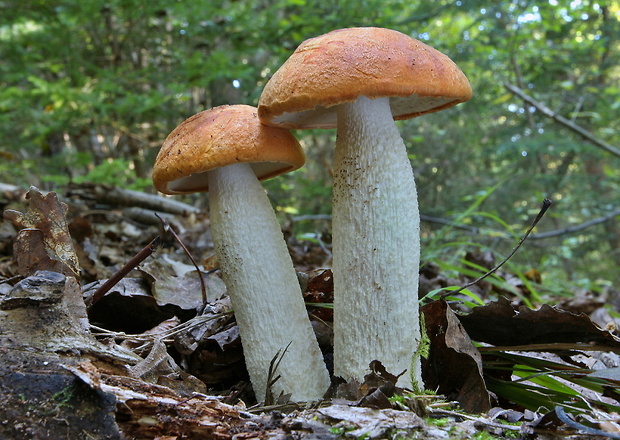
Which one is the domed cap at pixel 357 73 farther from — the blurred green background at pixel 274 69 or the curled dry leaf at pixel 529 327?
the blurred green background at pixel 274 69

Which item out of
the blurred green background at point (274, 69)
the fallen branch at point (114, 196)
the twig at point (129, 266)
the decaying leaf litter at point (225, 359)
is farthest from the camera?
the blurred green background at point (274, 69)

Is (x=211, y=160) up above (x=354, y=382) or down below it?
above

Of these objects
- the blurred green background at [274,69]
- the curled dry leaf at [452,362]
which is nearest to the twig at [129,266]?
the curled dry leaf at [452,362]

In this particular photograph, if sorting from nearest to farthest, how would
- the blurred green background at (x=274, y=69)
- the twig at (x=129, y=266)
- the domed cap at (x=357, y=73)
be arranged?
1. the domed cap at (x=357, y=73)
2. the twig at (x=129, y=266)
3. the blurred green background at (x=274, y=69)

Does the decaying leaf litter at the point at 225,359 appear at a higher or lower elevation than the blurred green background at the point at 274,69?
lower

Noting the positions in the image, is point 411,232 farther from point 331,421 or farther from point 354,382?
point 331,421

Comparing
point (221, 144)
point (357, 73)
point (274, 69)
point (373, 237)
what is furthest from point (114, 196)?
point (357, 73)

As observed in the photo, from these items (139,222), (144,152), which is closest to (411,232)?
(139,222)
